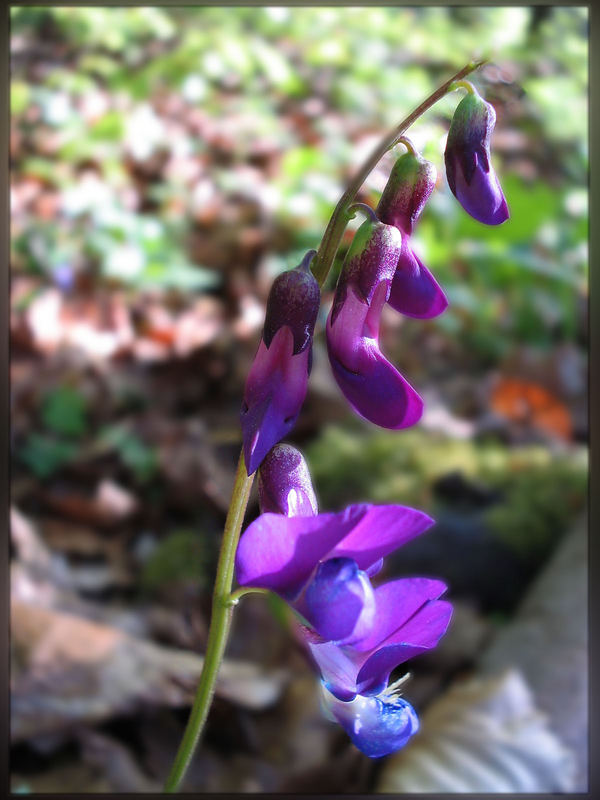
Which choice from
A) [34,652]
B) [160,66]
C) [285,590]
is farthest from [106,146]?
[285,590]

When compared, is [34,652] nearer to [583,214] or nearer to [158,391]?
[158,391]

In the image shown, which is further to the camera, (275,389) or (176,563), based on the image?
(176,563)

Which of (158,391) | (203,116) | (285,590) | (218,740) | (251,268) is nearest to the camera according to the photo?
(285,590)

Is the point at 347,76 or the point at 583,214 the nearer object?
the point at 583,214

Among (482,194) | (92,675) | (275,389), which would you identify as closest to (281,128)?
(92,675)

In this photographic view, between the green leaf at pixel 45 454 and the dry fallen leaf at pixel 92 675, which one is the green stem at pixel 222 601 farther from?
the green leaf at pixel 45 454

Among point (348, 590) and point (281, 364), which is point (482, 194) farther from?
point (348, 590)
